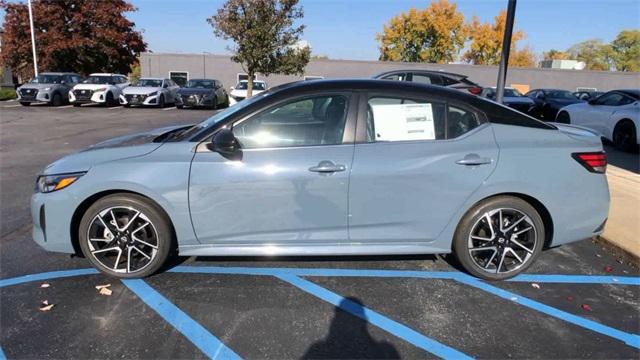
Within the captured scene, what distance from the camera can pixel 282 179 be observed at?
340cm

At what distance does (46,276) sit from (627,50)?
4264 inches

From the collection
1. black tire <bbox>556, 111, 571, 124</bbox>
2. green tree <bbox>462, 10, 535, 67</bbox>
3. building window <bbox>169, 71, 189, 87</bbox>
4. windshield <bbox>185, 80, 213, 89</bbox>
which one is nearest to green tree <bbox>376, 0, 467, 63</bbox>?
green tree <bbox>462, 10, 535, 67</bbox>

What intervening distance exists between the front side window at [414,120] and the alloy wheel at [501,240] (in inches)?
29.4

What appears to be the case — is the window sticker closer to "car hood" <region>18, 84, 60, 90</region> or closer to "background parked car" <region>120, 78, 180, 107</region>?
"background parked car" <region>120, 78, 180, 107</region>

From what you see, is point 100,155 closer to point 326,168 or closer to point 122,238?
point 122,238

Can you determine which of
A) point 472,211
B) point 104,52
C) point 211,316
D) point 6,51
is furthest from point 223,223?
point 6,51

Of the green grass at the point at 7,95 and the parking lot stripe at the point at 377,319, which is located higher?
the green grass at the point at 7,95

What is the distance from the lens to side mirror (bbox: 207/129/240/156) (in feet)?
10.8

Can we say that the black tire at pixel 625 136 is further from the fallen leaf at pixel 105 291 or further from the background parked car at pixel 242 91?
the background parked car at pixel 242 91

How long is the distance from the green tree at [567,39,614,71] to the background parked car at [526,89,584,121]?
8494 cm

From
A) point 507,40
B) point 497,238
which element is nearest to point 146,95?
point 507,40

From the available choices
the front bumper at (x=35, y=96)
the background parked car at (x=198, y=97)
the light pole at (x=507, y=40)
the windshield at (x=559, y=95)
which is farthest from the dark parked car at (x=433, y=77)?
the front bumper at (x=35, y=96)

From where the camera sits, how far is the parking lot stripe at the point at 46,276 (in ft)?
11.9

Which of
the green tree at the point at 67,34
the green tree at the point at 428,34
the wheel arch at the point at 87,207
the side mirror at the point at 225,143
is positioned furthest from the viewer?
the green tree at the point at 428,34
